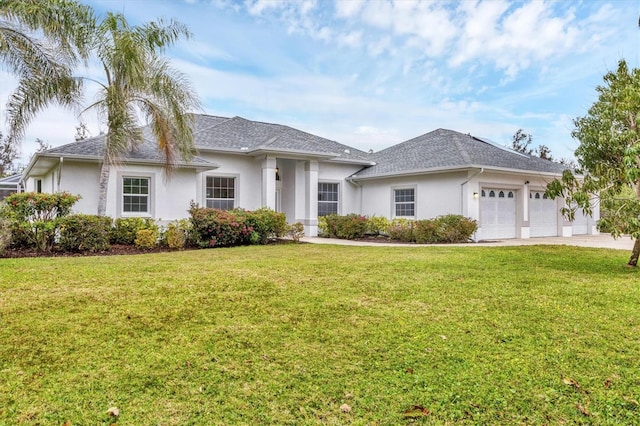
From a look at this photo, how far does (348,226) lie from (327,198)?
278cm

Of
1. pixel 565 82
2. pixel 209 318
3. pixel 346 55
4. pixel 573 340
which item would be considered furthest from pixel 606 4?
pixel 209 318

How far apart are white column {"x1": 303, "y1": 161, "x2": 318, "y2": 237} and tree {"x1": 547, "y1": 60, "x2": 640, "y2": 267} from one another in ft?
34.6

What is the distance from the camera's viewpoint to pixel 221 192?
17.0 m

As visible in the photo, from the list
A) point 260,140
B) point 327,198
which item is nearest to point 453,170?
point 327,198

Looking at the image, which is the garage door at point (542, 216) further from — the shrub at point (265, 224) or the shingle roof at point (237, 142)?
the shrub at point (265, 224)

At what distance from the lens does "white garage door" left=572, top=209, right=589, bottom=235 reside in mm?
20625

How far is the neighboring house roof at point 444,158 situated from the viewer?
53.1 feet

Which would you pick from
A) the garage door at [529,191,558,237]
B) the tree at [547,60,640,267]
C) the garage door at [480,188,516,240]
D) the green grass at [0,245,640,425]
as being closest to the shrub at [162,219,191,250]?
the green grass at [0,245,640,425]

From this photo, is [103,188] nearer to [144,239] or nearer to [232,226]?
[144,239]

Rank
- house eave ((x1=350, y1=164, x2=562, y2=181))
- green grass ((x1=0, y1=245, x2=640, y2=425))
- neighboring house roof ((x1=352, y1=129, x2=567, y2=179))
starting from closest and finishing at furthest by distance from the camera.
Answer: green grass ((x1=0, y1=245, x2=640, y2=425)) → house eave ((x1=350, y1=164, x2=562, y2=181)) → neighboring house roof ((x1=352, y1=129, x2=567, y2=179))

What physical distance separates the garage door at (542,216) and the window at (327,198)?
28.9ft

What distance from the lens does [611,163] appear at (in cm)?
894

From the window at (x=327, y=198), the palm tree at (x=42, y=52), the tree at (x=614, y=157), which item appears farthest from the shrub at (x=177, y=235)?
the tree at (x=614, y=157)

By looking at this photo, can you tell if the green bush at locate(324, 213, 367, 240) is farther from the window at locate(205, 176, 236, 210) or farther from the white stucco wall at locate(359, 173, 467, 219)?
the window at locate(205, 176, 236, 210)
